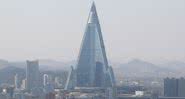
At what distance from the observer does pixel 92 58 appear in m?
65.3

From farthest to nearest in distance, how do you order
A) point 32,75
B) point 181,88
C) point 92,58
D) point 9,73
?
point 9,73, point 32,75, point 92,58, point 181,88

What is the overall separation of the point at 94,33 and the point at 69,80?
4963 millimetres

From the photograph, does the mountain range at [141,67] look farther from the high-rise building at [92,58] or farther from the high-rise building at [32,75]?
the high-rise building at [92,58]

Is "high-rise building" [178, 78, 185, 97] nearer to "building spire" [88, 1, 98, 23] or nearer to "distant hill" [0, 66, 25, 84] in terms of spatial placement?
"building spire" [88, 1, 98, 23]

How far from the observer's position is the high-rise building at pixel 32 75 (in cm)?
6297

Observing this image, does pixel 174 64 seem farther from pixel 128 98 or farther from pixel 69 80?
pixel 128 98

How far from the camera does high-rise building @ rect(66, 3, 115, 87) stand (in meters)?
64.0

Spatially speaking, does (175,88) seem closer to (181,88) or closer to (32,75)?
(181,88)

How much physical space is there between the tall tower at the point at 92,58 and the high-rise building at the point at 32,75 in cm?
376

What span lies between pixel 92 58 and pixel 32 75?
5793 mm

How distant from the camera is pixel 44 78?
221 ft

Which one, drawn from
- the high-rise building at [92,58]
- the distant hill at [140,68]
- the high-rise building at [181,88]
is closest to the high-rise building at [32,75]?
the high-rise building at [92,58]

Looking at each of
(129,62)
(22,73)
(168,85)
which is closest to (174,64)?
(129,62)

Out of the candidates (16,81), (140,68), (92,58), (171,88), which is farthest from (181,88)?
(140,68)
